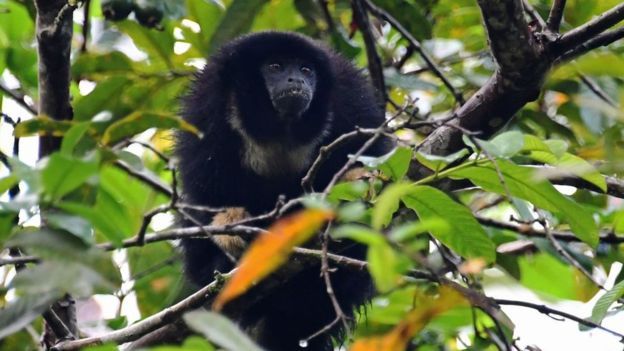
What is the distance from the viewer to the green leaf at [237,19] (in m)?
4.43

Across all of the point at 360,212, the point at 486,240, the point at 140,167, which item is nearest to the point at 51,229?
the point at 140,167

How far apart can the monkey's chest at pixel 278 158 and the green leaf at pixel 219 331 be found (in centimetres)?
315

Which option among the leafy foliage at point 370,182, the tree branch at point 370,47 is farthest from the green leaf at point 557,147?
the tree branch at point 370,47

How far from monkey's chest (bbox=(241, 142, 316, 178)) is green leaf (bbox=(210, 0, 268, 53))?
1.69 feet

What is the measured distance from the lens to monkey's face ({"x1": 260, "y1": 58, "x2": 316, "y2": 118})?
444cm

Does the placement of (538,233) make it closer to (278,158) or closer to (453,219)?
(453,219)

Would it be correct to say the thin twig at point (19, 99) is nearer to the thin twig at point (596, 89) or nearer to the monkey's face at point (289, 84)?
the monkey's face at point (289, 84)

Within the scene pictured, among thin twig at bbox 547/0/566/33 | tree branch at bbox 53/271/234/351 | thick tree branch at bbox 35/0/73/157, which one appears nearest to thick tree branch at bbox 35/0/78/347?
thick tree branch at bbox 35/0/73/157

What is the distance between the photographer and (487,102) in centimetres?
327

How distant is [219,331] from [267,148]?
10.9 feet

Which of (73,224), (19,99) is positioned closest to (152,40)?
(19,99)

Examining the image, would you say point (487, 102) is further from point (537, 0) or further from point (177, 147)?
point (177, 147)

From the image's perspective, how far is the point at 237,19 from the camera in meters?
4.47

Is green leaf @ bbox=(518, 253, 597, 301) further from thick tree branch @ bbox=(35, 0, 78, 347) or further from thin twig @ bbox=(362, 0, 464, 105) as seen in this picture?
thick tree branch @ bbox=(35, 0, 78, 347)
